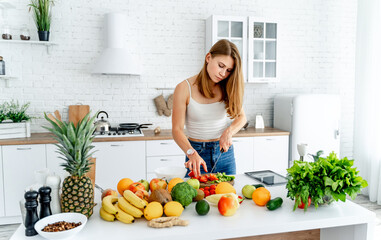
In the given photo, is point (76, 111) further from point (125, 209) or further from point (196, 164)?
point (125, 209)

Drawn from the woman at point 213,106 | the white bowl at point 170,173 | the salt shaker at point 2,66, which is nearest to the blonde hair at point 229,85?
the woman at point 213,106

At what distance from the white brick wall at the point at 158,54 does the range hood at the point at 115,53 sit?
0.77ft

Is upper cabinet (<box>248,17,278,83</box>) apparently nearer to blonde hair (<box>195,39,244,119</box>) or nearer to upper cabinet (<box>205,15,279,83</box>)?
upper cabinet (<box>205,15,279,83</box>)

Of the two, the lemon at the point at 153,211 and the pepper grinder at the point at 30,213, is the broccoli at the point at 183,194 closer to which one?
the lemon at the point at 153,211

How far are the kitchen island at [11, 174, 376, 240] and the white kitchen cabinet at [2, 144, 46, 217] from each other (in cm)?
229

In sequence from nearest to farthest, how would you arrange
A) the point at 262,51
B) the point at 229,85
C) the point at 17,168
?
1. the point at 229,85
2. the point at 17,168
3. the point at 262,51

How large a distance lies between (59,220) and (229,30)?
11.3 feet

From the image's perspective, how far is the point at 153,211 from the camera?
1.45 metres

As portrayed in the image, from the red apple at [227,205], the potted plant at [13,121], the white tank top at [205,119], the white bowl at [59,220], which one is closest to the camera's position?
the white bowl at [59,220]

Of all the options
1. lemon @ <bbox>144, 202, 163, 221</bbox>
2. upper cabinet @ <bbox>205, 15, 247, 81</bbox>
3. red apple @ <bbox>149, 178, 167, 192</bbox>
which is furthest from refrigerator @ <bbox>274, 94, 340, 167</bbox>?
lemon @ <bbox>144, 202, 163, 221</bbox>

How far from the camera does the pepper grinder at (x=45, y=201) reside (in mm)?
1384

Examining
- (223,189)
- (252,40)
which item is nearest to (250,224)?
(223,189)

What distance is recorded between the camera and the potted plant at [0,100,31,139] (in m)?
3.61

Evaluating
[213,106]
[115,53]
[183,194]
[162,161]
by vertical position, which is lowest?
[162,161]
